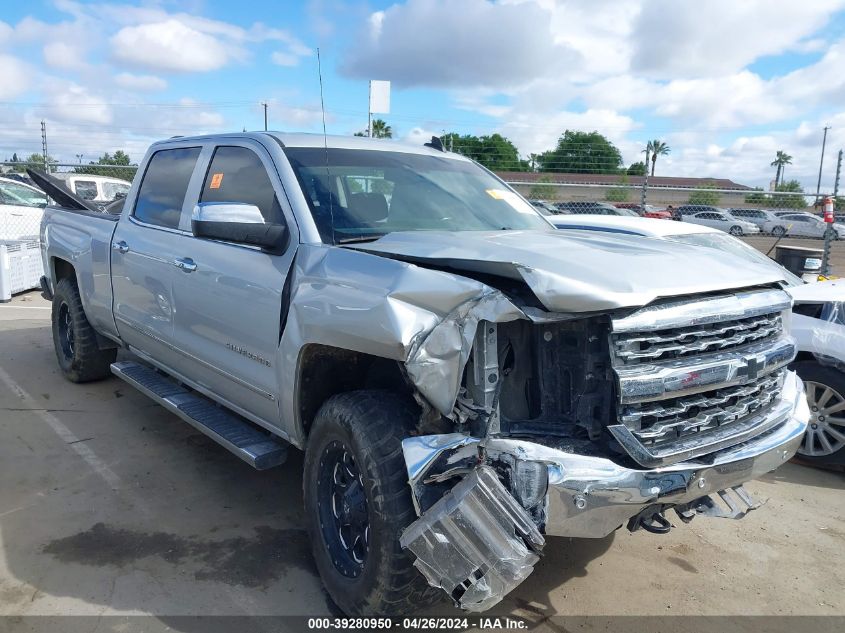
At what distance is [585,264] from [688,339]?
1.66 feet

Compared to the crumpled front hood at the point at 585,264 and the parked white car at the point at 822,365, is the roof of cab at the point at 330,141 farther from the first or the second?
the parked white car at the point at 822,365

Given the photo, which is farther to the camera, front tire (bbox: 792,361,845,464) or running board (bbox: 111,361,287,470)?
front tire (bbox: 792,361,845,464)

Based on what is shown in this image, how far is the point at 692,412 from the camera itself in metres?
2.74

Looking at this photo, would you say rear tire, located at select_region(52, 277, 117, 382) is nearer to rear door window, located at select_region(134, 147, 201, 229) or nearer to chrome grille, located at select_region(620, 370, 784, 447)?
rear door window, located at select_region(134, 147, 201, 229)

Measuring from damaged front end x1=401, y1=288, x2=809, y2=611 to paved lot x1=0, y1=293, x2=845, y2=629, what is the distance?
749 mm

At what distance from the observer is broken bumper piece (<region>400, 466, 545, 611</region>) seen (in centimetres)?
228

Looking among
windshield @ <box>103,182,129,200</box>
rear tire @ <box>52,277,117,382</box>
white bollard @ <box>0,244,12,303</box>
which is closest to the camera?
rear tire @ <box>52,277,117,382</box>

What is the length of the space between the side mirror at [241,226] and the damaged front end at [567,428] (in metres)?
1.16

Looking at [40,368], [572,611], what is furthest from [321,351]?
[40,368]

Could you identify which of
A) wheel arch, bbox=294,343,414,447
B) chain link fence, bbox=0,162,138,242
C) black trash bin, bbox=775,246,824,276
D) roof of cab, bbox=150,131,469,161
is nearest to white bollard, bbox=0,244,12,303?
chain link fence, bbox=0,162,138,242

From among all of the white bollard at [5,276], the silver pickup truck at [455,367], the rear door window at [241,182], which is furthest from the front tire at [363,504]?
the white bollard at [5,276]

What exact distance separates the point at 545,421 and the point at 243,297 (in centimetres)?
167

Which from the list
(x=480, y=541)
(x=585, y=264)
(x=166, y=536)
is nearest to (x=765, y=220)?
(x=585, y=264)

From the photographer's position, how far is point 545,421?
8.81 feet
